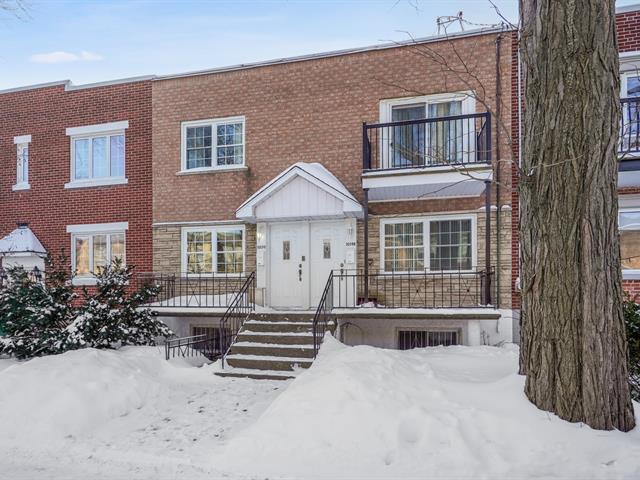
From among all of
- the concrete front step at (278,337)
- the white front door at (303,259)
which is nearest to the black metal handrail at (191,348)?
the concrete front step at (278,337)

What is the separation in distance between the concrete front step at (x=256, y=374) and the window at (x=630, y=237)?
733 cm

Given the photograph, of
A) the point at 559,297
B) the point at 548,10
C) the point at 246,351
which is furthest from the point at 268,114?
the point at 559,297

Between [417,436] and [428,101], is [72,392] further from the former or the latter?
[428,101]

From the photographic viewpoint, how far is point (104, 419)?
6.55m

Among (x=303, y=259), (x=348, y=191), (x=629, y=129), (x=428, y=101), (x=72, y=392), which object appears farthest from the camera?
(x=303, y=259)

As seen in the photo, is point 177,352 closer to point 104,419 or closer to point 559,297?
point 104,419

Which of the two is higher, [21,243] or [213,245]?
[21,243]

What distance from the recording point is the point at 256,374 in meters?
8.27

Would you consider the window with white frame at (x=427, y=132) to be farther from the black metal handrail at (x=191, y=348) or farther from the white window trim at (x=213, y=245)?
the black metal handrail at (x=191, y=348)

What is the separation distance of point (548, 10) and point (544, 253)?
2.60 m

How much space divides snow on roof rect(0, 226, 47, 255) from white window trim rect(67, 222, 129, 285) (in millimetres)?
929

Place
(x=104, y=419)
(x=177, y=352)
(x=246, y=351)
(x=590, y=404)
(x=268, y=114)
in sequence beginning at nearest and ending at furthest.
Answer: (x=590, y=404) < (x=104, y=419) < (x=246, y=351) < (x=177, y=352) < (x=268, y=114)

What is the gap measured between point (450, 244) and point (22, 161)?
41.4 ft

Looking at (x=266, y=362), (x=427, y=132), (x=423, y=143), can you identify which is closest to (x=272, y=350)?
(x=266, y=362)
